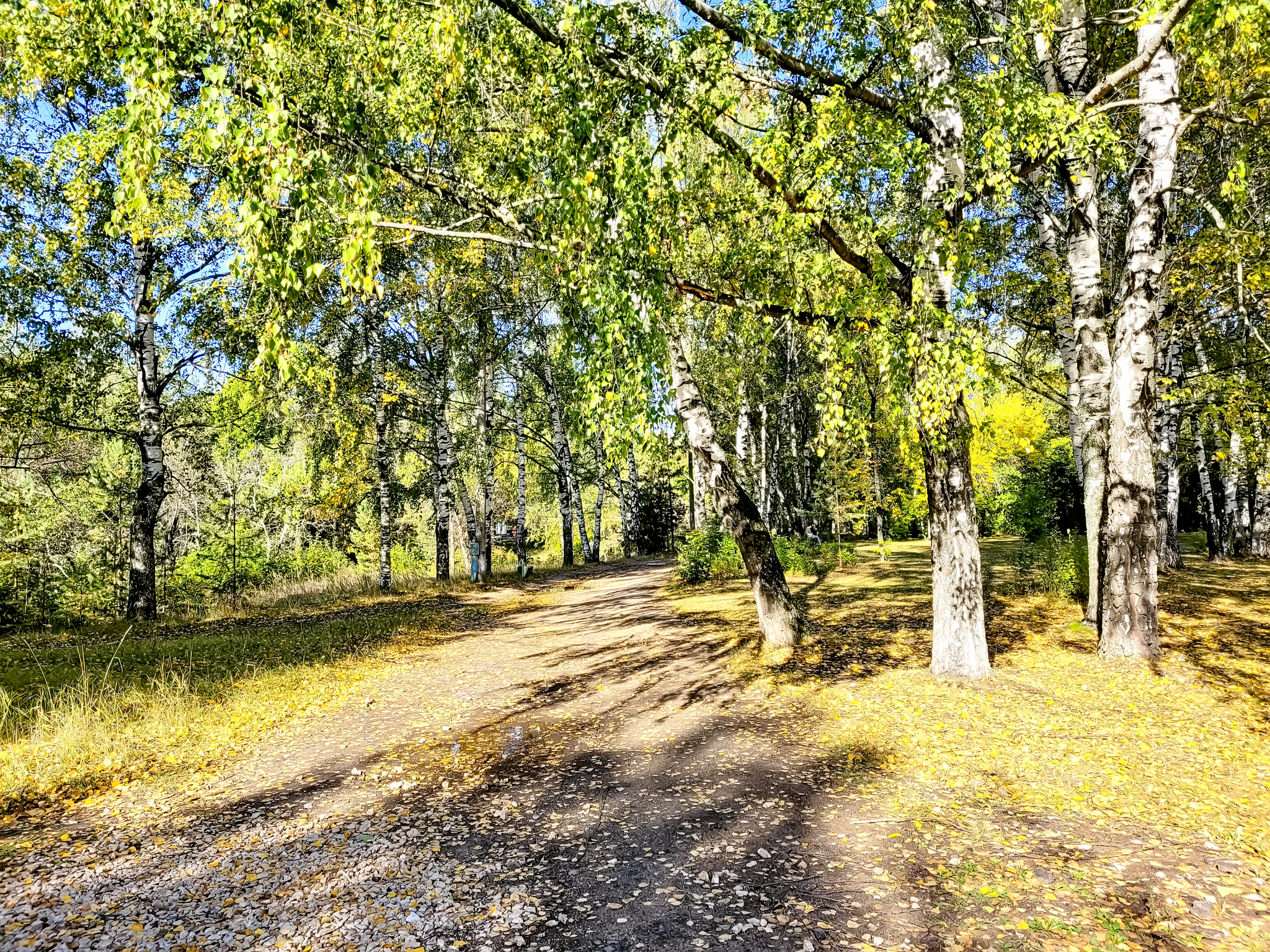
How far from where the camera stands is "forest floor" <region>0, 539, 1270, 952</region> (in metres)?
3.37

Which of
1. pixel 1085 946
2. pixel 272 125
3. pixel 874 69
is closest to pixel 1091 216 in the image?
pixel 874 69

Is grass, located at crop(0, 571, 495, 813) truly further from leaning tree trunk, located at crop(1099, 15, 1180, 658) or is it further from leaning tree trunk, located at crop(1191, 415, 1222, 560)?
leaning tree trunk, located at crop(1191, 415, 1222, 560)

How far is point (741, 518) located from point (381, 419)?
1225 centimetres

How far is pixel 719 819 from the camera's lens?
4.53 metres

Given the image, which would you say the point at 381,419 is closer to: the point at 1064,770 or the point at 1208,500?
the point at 1064,770

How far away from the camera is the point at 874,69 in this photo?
6809 mm

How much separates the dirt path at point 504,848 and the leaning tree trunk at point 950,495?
6.68 ft

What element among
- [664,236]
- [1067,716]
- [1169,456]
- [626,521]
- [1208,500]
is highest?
[664,236]

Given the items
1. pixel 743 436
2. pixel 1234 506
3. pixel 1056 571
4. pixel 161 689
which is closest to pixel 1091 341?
pixel 1056 571

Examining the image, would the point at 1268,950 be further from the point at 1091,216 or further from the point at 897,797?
the point at 1091,216

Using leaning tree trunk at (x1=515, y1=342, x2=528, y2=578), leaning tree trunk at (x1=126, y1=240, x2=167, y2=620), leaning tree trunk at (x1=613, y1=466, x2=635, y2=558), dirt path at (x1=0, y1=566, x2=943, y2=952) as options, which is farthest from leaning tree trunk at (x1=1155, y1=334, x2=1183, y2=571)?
leaning tree trunk at (x1=126, y1=240, x2=167, y2=620)

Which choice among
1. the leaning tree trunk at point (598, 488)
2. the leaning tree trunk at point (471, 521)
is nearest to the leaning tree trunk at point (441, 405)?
the leaning tree trunk at point (471, 521)

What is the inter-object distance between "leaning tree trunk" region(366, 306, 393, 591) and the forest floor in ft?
31.0

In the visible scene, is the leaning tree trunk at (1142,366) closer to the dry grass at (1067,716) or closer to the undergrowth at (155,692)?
the dry grass at (1067,716)
